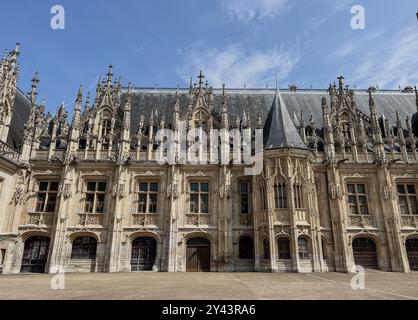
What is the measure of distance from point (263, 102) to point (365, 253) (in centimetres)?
1581

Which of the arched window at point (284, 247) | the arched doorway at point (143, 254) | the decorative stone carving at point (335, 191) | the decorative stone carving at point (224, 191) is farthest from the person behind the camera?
the decorative stone carving at point (335, 191)

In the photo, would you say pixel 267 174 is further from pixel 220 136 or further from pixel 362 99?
pixel 362 99

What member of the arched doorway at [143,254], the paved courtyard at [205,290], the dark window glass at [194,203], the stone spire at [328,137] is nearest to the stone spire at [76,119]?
the arched doorway at [143,254]

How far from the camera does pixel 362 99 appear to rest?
1171 inches

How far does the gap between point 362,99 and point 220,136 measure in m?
16.6

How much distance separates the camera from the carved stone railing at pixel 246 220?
21266 mm

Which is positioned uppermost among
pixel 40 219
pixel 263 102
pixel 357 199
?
pixel 263 102

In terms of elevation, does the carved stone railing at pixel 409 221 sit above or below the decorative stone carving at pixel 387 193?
below

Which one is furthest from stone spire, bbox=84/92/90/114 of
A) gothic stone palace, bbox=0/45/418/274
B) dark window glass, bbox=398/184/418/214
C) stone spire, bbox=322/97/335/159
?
dark window glass, bbox=398/184/418/214

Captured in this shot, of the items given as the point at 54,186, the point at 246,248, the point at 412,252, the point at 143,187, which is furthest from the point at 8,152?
the point at 412,252

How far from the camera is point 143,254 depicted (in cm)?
2103

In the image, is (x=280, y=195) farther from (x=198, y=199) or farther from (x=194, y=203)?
(x=194, y=203)

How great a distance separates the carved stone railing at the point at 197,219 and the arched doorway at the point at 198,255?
1.15 metres

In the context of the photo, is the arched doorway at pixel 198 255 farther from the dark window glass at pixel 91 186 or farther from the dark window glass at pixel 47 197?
the dark window glass at pixel 47 197
